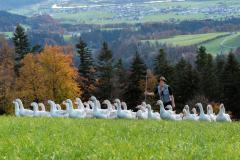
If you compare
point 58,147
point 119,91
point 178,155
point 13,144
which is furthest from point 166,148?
point 119,91

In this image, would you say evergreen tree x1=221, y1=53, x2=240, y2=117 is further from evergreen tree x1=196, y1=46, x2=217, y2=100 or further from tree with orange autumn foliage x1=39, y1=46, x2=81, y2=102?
tree with orange autumn foliage x1=39, y1=46, x2=81, y2=102

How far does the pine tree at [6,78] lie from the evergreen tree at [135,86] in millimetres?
18139

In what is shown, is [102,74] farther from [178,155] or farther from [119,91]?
[178,155]

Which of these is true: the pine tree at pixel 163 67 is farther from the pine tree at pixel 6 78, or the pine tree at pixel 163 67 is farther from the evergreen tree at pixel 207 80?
the pine tree at pixel 6 78

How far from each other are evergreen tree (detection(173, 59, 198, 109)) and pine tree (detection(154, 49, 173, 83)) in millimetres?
1182

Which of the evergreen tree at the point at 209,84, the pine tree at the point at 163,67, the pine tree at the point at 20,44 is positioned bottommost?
the evergreen tree at the point at 209,84

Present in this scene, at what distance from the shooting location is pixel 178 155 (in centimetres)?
965

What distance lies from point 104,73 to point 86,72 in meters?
4.08

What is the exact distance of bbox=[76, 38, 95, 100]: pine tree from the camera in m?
98.1

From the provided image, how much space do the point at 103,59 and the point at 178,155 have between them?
321ft

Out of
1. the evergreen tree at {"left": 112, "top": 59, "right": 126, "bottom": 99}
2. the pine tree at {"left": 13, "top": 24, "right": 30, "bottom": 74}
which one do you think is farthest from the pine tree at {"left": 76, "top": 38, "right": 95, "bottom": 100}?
the pine tree at {"left": 13, "top": 24, "right": 30, "bottom": 74}

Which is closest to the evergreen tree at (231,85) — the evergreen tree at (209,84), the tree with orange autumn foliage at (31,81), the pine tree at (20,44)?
the evergreen tree at (209,84)

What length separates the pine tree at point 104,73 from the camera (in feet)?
324

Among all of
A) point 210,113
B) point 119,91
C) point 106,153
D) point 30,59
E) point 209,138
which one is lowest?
point 119,91
